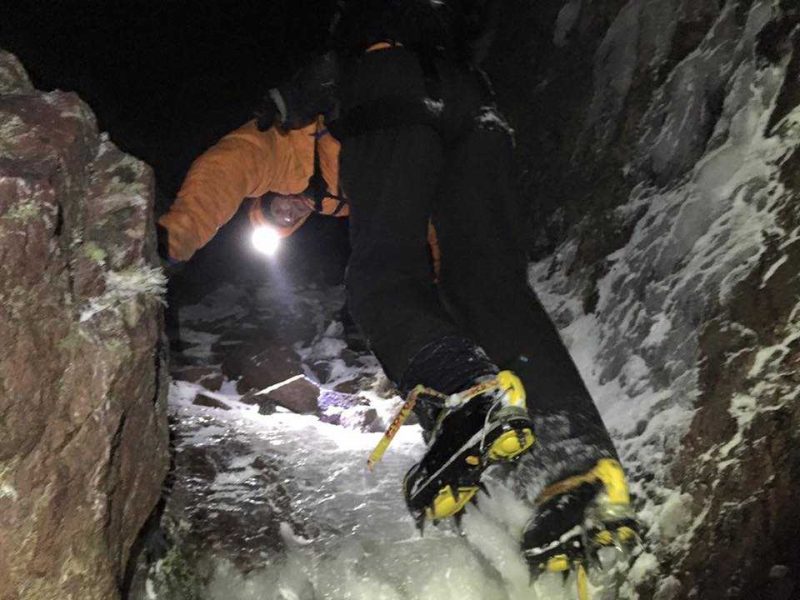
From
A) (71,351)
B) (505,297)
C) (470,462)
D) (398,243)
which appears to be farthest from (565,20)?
(71,351)

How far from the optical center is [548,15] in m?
3.96

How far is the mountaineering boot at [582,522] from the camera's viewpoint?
1497 millimetres

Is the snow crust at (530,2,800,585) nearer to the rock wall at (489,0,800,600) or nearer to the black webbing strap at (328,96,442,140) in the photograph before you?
the rock wall at (489,0,800,600)

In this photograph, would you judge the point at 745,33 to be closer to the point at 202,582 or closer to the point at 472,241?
the point at 472,241

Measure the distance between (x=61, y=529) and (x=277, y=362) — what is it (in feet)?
8.22

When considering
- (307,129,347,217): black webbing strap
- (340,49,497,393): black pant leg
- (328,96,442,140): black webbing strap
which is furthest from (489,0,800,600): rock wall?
(307,129,347,217): black webbing strap

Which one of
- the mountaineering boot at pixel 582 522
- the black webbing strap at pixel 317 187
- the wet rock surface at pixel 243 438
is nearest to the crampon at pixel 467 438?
the mountaineering boot at pixel 582 522

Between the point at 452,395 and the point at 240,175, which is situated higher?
the point at 240,175

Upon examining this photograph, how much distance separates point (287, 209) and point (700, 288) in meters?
1.86

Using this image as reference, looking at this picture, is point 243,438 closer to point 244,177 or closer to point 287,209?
point 244,177

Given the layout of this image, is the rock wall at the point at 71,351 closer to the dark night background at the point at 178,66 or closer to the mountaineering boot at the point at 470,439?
the mountaineering boot at the point at 470,439

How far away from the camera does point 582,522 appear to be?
1.52 meters

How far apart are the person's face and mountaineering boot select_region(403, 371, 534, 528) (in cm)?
172

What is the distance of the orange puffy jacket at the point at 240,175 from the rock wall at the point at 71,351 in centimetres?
42
